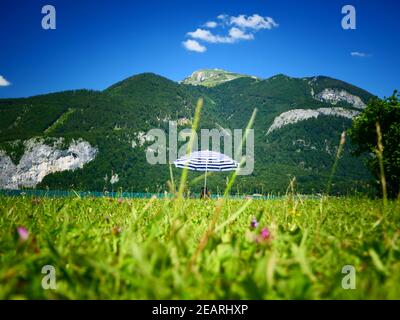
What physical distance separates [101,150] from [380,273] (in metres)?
164

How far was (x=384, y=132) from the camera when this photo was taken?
83.5ft

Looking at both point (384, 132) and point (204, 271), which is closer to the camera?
point (204, 271)

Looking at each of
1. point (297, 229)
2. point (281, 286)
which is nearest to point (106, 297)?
point (281, 286)

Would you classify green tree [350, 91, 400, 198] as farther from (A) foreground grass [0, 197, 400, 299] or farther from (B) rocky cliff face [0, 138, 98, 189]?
(B) rocky cliff face [0, 138, 98, 189]

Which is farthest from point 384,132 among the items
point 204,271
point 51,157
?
point 51,157

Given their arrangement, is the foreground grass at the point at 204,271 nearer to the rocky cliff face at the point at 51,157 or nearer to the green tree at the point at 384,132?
the green tree at the point at 384,132

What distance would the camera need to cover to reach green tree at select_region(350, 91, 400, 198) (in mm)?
23078

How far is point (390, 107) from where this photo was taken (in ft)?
81.8

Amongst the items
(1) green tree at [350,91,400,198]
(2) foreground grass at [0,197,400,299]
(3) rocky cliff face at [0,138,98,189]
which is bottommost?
(2) foreground grass at [0,197,400,299]

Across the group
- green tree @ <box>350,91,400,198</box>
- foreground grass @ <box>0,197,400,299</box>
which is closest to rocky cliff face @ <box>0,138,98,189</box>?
green tree @ <box>350,91,400,198</box>

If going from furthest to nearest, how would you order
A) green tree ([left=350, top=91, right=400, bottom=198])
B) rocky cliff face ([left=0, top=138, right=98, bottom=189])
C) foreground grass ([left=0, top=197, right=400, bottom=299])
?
rocky cliff face ([left=0, top=138, right=98, bottom=189]), green tree ([left=350, top=91, right=400, bottom=198]), foreground grass ([left=0, top=197, right=400, bottom=299])

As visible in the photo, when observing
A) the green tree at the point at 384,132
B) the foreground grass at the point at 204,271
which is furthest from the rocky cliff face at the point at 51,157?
the foreground grass at the point at 204,271

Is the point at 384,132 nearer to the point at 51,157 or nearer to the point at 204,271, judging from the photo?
the point at 204,271

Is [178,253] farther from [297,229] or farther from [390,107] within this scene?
[390,107]
